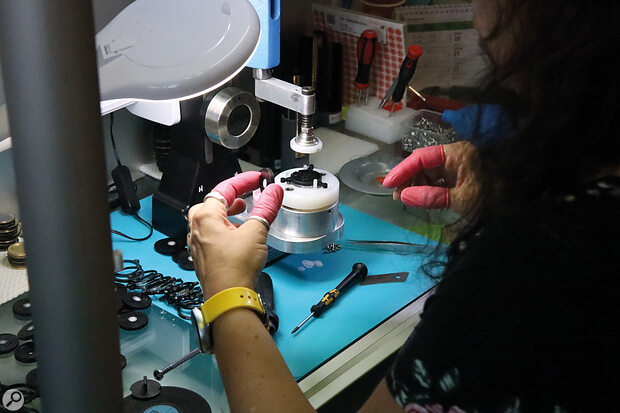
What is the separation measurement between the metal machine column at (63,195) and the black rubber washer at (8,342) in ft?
2.12

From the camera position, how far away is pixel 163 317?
1.14 metres

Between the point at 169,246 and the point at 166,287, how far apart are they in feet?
0.49

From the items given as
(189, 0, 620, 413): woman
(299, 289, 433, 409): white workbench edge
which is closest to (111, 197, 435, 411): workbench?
(299, 289, 433, 409): white workbench edge

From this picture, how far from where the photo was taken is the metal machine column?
1.19ft

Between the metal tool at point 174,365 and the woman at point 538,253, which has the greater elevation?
the woman at point 538,253

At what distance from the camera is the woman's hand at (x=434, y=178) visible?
44.7 inches

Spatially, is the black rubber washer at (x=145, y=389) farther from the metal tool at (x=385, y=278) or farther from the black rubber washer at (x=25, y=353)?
the metal tool at (x=385, y=278)

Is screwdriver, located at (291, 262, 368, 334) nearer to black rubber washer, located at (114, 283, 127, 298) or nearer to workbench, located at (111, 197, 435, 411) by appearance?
workbench, located at (111, 197, 435, 411)

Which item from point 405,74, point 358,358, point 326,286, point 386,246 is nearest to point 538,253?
point 358,358

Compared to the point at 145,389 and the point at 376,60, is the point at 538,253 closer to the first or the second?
the point at 145,389

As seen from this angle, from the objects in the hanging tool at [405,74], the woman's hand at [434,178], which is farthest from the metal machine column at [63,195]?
the hanging tool at [405,74]

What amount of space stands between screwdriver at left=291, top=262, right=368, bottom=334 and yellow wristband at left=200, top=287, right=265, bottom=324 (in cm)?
31

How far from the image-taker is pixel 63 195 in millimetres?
393

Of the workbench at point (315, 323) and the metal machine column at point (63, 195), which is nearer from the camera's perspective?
the metal machine column at point (63, 195)
